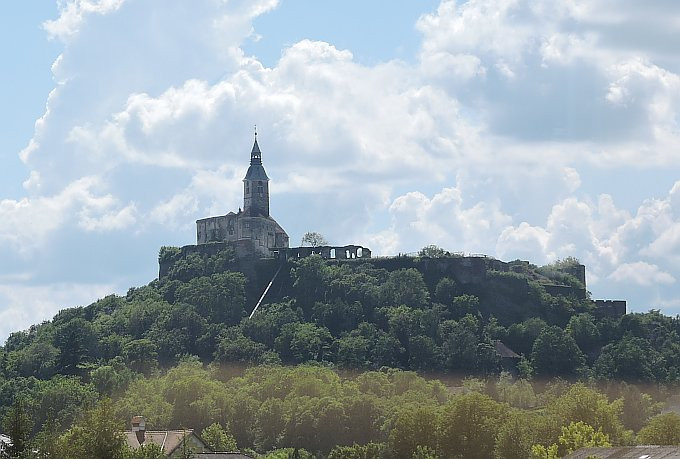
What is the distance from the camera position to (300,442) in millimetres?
121750

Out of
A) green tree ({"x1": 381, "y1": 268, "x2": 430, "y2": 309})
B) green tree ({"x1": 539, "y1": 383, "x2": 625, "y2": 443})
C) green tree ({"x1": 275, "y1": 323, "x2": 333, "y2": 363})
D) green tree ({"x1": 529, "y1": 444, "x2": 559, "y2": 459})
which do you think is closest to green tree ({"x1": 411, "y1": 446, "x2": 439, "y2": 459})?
green tree ({"x1": 529, "y1": 444, "x2": 559, "y2": 459})

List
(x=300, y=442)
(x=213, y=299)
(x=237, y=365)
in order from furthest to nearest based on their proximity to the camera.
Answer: (x=213, y=299) < (x=237, y=365) < (x=300, y=442)

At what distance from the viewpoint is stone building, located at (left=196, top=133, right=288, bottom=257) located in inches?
7416

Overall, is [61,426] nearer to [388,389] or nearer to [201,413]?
[201,413]

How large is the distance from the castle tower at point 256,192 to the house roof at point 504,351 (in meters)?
36.7

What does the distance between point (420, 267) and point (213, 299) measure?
24.3 metres

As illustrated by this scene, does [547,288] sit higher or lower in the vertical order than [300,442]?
higher

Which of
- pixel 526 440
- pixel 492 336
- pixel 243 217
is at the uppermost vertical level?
pixel 243 217

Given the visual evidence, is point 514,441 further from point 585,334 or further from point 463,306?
point 463,306

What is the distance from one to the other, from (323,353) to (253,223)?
25461 millimetres

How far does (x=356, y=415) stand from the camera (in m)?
123

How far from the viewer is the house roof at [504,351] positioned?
16775 cm

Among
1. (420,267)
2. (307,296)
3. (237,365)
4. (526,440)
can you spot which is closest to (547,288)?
(420,267)

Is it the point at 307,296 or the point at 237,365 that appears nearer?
the point at 237,365
